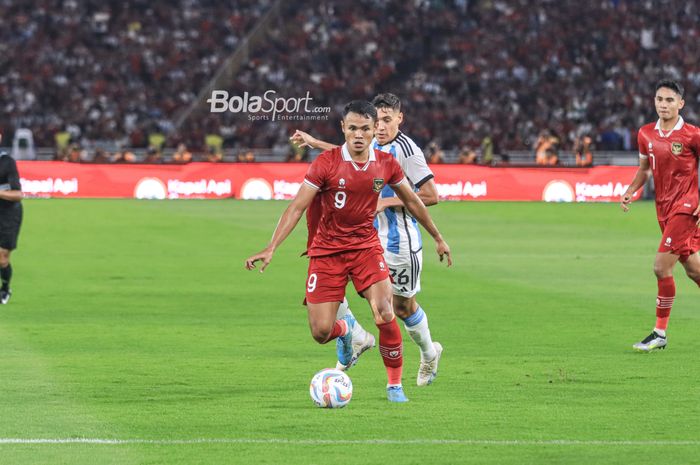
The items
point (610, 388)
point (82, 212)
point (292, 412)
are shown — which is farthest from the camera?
point (82, 212)

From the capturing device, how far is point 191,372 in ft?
38.1

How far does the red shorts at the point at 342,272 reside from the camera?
394 inches

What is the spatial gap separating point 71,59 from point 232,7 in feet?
24.4

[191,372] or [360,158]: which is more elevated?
[360,158]

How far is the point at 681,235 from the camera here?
13.4 metres

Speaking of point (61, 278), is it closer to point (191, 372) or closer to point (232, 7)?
point (191, 372)

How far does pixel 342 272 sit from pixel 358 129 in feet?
3.51

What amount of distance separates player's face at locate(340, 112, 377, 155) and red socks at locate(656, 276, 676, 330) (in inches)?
187

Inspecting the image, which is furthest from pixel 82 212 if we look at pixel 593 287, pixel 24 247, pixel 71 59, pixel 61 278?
pixel 71 59

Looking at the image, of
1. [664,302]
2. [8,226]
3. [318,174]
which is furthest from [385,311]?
[8,226]

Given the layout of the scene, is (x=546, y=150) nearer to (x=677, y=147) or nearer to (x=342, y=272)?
(x=677, y=147)

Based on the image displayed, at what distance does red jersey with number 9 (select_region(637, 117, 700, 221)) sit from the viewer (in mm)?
13305

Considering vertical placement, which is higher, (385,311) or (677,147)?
(677,147)

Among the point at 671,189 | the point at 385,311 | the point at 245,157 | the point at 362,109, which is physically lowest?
the point at 245,157
